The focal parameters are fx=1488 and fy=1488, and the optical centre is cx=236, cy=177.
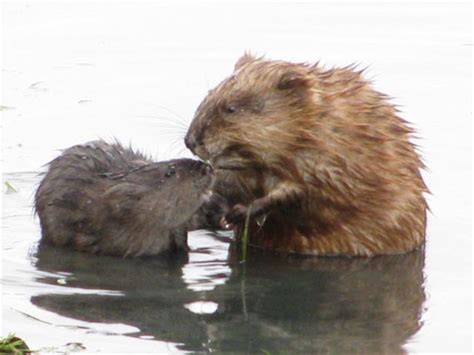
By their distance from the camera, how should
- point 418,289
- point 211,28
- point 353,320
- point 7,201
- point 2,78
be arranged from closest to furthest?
point 353,320 → point 418,289 → point 7,201 → point 2,78 → point 211,28

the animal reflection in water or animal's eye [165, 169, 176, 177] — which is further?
animal's eye [165, 169, 176, 177]

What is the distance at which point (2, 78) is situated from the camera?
12.7 meters

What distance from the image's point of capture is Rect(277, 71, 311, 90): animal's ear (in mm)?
9094

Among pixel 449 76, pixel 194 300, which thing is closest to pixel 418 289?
pixel 194 300

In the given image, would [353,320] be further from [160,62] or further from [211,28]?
[211,28]

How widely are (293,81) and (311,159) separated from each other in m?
0.49

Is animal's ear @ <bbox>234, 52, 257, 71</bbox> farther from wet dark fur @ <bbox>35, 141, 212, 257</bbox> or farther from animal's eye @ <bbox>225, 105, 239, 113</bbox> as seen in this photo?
wet dark fur @ <bbox>35, 141, 212, 257</bbox>

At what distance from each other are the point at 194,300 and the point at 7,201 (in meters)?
2.15

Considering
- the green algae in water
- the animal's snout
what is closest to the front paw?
the animal's snout

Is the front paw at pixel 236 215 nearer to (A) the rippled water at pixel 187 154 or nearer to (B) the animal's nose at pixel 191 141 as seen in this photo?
(A) the rippled water at pixel 187 154

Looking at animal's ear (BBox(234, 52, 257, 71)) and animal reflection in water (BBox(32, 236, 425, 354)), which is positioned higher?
animal's ear (BBox(234, 52, 257, 71))

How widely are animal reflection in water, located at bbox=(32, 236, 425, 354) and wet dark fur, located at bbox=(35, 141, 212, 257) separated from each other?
0.11 metres

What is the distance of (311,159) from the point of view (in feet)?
30.0

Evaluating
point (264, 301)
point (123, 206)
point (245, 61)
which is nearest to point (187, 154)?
point (245, 61)
